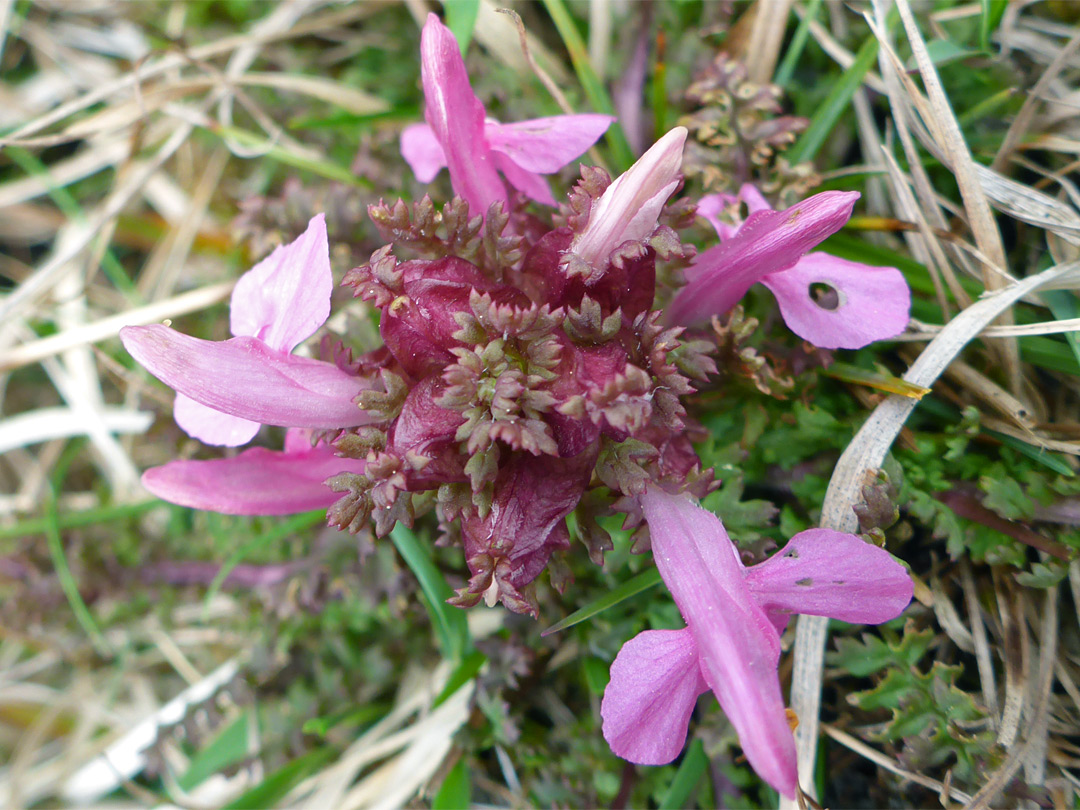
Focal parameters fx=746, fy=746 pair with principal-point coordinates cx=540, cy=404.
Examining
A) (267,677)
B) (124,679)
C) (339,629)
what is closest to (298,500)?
(339,629)

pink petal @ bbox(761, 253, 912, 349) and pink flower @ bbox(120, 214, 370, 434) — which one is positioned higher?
pink flower @ bbox(120, 214, 370, 434)

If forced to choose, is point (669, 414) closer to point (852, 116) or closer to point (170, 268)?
point (852, 116)

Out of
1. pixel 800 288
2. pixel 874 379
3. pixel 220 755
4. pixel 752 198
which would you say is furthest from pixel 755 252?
pixel 220 755

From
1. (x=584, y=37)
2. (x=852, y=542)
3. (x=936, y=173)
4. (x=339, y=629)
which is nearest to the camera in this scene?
Answer: (x=852, y=542)

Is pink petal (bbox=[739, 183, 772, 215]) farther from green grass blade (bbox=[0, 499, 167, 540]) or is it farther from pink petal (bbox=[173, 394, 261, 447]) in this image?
green grass blade (bbox=[0, 499, 167, 540])

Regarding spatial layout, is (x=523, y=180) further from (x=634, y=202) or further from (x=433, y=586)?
(x=433, y=586)

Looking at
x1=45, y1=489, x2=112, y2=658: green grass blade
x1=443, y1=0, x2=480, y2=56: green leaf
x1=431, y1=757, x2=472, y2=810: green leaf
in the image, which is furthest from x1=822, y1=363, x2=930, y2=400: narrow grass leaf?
x1=45, y1=489, x2=112, y2=658: green grass blade
